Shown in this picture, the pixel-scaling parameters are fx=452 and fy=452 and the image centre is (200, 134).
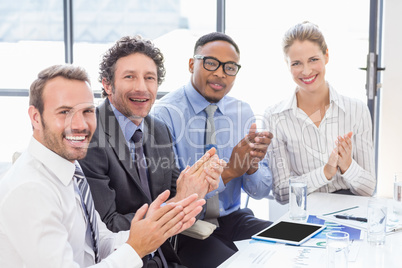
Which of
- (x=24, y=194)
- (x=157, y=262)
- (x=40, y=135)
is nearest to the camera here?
(x=24, y=194)

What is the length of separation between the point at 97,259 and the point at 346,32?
317 cm

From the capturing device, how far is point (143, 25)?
4.42 m

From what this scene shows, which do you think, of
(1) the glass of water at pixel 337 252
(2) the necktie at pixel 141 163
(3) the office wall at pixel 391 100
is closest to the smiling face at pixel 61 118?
(2) the necktie at pixel 141 163

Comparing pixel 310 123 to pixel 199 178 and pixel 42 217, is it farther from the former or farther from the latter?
pixel 42 217

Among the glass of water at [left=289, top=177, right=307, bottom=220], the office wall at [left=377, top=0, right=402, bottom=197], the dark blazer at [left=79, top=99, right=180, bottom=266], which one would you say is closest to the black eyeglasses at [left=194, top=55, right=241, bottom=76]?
the dark blazer at [left=79, top=99, right=180, bottom=266]

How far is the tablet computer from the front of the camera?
1633 mm

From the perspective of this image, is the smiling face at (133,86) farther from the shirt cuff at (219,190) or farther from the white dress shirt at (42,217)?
the white dress shirt at (42,217)

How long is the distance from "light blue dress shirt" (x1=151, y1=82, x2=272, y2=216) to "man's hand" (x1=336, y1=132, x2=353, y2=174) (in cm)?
41

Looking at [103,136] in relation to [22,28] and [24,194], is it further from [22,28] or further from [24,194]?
[22,28]

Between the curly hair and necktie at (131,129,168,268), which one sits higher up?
the curly hair

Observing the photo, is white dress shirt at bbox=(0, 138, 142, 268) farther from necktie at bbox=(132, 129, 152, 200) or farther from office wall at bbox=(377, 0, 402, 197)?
office wall at bbox=(377, 0, 402, 197)

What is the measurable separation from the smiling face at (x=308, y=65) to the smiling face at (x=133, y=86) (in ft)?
2.89

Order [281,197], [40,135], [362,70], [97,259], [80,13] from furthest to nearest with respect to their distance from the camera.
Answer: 1. [80,13]
2. [362,70]
3. [281,197]
4. [97,259]
5. [40,135]

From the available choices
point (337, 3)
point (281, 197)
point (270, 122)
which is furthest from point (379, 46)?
point (281, 197)
